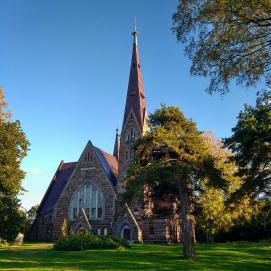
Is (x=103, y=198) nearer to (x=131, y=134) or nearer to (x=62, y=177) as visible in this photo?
(x=131, y=134)

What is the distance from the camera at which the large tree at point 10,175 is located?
111 ft

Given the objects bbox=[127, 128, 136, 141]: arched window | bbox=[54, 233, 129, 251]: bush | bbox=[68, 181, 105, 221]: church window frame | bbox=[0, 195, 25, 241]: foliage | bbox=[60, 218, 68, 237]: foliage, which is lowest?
bbox=[54, 233, 129, 251]: bush

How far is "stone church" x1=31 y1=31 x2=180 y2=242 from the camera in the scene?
4725 cm

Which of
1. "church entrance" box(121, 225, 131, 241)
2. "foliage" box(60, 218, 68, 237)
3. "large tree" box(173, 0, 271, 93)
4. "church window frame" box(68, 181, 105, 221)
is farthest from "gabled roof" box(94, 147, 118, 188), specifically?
"large tree" box(173, 0, 271, 93)

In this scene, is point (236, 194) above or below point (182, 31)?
below

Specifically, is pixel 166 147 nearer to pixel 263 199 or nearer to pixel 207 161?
pixel 207 161

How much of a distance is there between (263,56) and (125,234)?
38.2m

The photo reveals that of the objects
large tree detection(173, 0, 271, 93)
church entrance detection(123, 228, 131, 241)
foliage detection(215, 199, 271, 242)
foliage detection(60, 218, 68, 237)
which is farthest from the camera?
foliage detection(60, 218, 68, 237)

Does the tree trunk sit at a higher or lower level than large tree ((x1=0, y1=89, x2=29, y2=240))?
lower

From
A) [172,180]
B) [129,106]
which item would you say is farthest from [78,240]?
[129,106]

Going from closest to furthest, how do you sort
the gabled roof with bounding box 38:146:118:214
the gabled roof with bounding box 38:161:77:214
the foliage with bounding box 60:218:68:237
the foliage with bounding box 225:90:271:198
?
1. the foliage with bounding box 225:90:271:198
2. the foliage with bounding box 60:218:68:237
3. the gabled roof with bounding box 38:146:118:214
4. the gabled roof with bounding box 38:161:77:214

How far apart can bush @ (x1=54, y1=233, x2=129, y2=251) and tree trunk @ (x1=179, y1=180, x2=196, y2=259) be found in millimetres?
9945

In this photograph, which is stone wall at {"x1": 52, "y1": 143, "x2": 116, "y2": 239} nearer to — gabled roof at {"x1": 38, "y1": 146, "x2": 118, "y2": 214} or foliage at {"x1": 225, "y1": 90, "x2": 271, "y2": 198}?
gabled roof at {"x1": 38, "y1": 146, "x2": 118, "y2": 214}

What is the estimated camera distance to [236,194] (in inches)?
919
